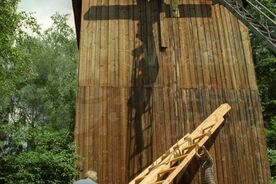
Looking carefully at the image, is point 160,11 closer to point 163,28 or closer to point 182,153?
point 163,28

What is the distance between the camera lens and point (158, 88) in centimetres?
1485

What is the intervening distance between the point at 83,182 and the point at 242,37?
30.9 ft

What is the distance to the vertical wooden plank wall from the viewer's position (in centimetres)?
1400

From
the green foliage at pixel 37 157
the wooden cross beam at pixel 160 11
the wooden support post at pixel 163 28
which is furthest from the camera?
the wooden cross beam at pixel 160 11

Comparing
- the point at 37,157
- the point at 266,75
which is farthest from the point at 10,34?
the point at 266,75

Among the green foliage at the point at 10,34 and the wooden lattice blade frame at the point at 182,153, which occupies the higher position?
the green foliage at the point at 10,34

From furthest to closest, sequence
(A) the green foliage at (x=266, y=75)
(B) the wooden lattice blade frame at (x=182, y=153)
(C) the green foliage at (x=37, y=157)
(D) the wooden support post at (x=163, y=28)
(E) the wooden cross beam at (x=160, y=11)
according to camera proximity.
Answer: (A) the green foliage at (x=266, y=75) < (E) the wooden cross beam at (x=160, y=11) < (D) the wooden support post at (x=163, y=28) < (C) the green foliage at (x=37, y=157) < (B) the wooden lattice blade frame at (x=182, y=153)

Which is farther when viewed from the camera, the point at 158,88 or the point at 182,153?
the point at 158,88

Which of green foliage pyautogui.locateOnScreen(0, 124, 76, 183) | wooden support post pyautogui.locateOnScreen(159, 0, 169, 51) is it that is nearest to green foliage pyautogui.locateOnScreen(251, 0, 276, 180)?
wooden support post pyautogui.locateOnScreen(159, 0, 169, 51)

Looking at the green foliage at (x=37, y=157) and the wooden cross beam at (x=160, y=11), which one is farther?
the wooden cross beam at (x=160, y=11)

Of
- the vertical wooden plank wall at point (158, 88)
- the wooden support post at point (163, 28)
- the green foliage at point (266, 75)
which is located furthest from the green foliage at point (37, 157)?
the green foliage at point (266, 75)

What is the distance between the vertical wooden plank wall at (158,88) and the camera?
14.0 m

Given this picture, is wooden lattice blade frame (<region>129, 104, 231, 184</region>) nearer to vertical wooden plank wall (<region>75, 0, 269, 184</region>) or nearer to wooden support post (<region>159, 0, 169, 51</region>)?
vertical wooden plank wall (<region>75, 0, 269, 184</region>)

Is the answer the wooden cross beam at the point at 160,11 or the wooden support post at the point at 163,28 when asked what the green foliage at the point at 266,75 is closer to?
the wooden cross beam at the point at 160,11
